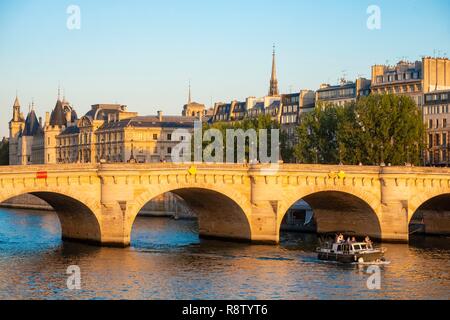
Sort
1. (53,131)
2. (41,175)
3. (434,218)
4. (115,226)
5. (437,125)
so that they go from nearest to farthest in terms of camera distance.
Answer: (41,175), (115,226), (434,218), (437,125), (53,131)

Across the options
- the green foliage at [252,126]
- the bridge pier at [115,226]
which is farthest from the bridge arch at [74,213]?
the green foliage at [252,126]

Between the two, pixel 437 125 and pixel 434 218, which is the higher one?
pixel 437 125

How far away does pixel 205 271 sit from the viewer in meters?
63.7

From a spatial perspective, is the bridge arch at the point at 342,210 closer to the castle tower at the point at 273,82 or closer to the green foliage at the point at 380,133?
the green foliage at the point at 380,133

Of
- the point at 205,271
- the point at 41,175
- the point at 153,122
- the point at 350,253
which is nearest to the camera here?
the point at 205,271

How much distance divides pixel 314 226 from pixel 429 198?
12.1 meters

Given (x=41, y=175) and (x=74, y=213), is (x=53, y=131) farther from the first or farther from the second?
(x=41, y=175)

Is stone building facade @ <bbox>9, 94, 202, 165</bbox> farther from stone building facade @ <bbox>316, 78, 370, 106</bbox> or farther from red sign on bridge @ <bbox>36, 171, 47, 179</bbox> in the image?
red sign on bridge @ <bbox>36, 171, 47, 179</bbox>

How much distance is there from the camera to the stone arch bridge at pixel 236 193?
72.1 m

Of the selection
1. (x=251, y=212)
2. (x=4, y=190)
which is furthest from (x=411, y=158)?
(x=4, y=190)

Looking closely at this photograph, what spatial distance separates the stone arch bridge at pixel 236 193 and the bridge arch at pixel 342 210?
8 centimetres

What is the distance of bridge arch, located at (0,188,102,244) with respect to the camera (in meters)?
71.2

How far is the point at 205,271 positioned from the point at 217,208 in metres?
18.0

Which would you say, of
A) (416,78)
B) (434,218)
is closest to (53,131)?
(416,78)
